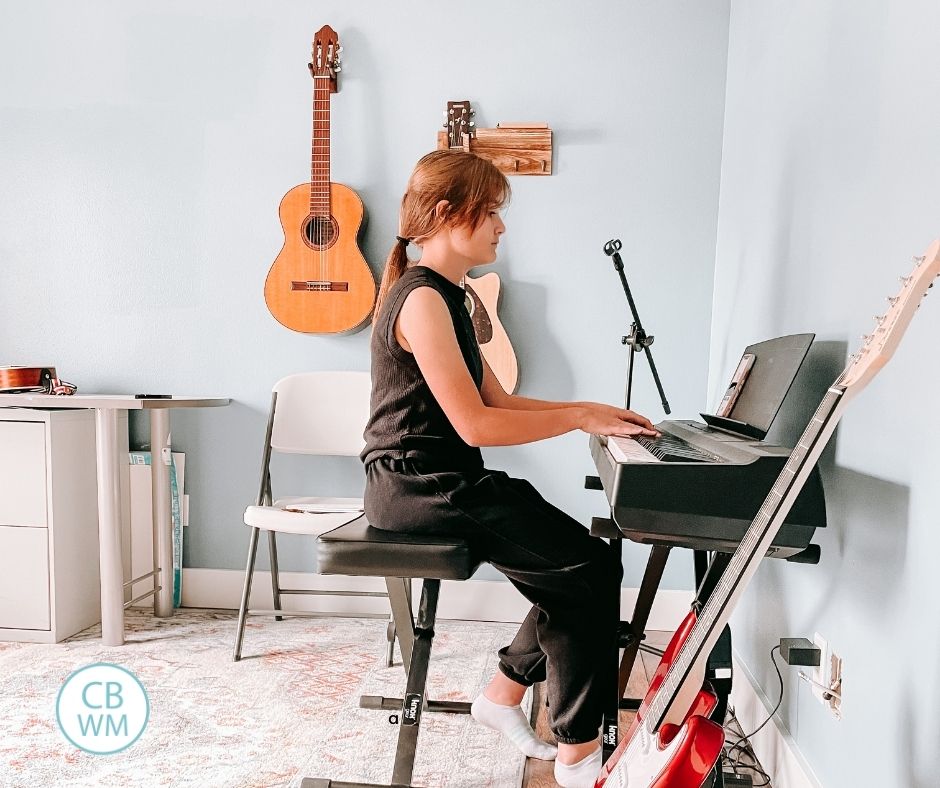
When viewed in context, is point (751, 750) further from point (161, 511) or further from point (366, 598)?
point (161, 511)

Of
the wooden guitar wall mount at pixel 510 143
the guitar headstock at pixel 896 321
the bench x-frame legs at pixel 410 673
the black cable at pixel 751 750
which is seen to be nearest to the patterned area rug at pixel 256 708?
the bench x-frame legs at pixel 410 673

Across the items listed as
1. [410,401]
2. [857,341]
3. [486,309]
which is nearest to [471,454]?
[410,401]

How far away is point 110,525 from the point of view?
2.50m

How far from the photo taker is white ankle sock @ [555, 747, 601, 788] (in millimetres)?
1641

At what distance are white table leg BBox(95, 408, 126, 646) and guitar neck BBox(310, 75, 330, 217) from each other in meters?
0.91

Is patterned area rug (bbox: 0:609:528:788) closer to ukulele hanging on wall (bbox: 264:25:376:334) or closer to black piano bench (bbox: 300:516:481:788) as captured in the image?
black piano bench (bbox: 300:516:481:788)

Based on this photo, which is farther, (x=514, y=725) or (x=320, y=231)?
(x=320, y=231)

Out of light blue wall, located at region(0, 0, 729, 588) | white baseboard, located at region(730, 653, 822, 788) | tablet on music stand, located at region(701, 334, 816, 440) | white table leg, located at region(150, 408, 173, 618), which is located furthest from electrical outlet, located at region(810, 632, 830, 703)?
white table leg, located at region(150, 408, 173, 618)

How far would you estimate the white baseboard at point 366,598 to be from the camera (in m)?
2.82

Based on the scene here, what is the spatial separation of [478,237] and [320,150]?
1.25 m

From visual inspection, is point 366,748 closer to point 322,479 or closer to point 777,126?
point 322,479

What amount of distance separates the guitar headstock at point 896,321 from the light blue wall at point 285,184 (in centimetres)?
181

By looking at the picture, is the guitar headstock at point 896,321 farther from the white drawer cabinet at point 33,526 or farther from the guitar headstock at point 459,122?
the white drawer cabinet at point 33,526

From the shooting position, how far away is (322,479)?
2939 millimetres
